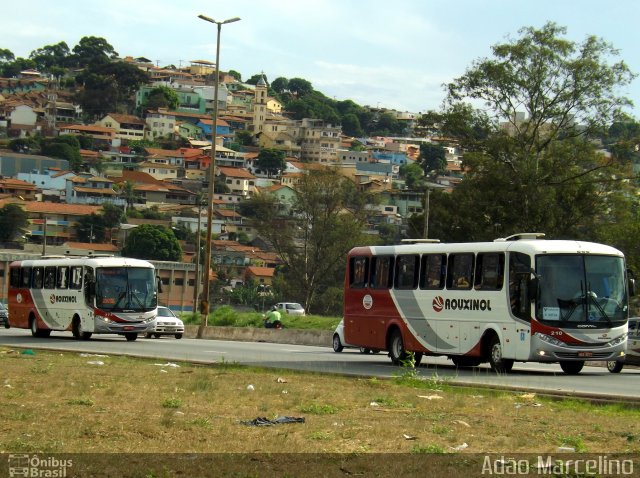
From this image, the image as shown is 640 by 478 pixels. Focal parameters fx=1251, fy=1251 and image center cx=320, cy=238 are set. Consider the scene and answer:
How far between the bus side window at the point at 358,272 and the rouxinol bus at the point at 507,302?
114 centimetres

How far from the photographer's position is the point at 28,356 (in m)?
26.2

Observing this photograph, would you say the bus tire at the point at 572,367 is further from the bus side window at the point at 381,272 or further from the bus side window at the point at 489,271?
the bus side window at the point at 381,272

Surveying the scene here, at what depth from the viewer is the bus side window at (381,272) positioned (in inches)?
1127

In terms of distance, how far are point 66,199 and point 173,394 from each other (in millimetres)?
166104

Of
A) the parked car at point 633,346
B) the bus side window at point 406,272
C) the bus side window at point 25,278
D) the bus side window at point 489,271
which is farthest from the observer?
the bus side window at point 25,278

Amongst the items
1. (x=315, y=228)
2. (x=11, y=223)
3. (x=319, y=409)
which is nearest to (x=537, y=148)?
(x=315, y=228)

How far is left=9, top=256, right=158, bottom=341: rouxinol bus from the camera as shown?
122ft

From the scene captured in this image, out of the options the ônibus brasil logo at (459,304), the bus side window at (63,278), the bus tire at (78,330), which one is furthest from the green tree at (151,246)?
the ônibus brasil logo at (459,304)

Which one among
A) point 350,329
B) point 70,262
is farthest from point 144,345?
point 350,329

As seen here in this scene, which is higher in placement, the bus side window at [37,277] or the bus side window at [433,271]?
the bus side window at [433,271]

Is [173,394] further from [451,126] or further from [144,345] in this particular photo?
[451,126]

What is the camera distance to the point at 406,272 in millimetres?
28047

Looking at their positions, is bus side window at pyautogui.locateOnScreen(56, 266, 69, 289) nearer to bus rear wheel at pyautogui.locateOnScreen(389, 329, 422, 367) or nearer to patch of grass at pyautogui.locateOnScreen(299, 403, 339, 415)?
bus rear wheel at pyautogui.locateOnScreen(389, 329, 422, 367)

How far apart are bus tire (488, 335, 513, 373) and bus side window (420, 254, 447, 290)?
2094mm
